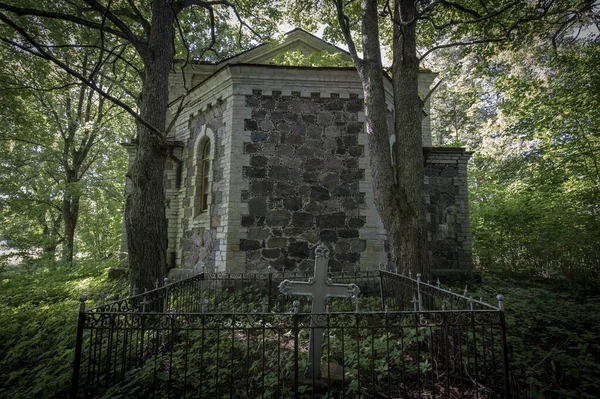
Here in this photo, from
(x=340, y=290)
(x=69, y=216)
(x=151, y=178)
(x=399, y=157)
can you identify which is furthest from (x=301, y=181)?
(x=69, y=216)

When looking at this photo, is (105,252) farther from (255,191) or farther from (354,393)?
(354,393)

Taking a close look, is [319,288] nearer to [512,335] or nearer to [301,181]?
[512,335]

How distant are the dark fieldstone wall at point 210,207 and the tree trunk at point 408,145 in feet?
14.3

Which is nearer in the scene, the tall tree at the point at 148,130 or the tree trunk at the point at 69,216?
the tall tree at the point at 148,130

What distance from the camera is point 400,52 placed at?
6168mm

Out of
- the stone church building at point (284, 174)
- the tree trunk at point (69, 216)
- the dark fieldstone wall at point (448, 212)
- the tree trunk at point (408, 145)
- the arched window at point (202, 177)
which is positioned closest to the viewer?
the tree trunk at point (408, 145)

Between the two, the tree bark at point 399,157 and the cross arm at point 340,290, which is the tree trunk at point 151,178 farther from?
the tree bark at point 399,157

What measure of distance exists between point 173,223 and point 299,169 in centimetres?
442

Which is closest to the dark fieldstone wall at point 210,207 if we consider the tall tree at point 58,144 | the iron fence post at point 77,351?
the iron fence post at point 77,351

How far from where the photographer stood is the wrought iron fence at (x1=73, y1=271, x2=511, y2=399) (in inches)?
117

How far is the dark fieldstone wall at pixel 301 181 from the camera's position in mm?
7480

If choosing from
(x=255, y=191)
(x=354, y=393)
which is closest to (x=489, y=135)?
(x=255, y=191)

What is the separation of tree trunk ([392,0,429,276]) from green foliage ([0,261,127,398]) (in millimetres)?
4738

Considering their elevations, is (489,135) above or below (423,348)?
above
